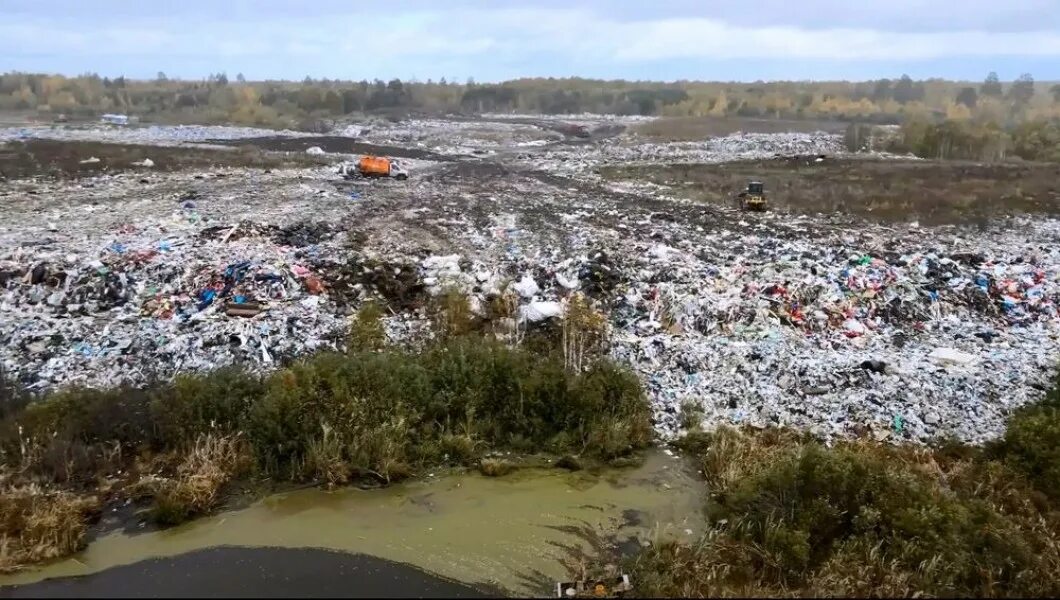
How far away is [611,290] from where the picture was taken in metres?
10.4

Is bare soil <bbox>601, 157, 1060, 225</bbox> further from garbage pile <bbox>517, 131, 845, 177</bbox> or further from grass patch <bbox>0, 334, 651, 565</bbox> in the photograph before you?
grass patch <bbox>0, 334, 651, 565</bbox>

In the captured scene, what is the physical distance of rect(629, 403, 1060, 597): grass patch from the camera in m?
5.16

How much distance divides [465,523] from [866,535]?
3.37m

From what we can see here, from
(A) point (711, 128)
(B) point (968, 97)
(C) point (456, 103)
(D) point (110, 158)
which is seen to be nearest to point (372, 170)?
(D) point (110, 158)

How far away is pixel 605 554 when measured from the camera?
231 inches

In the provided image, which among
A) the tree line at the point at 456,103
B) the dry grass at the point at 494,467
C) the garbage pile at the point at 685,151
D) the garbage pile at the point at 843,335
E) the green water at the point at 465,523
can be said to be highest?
the tree line at the point at 456,103

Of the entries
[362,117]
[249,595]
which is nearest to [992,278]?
[249,595]

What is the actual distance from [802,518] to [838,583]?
1.98ft

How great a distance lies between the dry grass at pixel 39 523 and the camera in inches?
216

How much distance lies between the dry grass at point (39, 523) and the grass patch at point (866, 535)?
4.69 metres

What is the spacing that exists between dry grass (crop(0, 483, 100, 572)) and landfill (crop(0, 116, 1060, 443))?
1.97 m

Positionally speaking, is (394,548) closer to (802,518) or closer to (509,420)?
(509,420)

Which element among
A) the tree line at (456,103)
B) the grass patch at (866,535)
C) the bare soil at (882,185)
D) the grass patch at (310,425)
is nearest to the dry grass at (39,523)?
the grass patch at (310,425)

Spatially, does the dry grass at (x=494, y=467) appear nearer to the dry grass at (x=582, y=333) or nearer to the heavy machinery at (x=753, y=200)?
the dry grass at (x=582, y=333)
